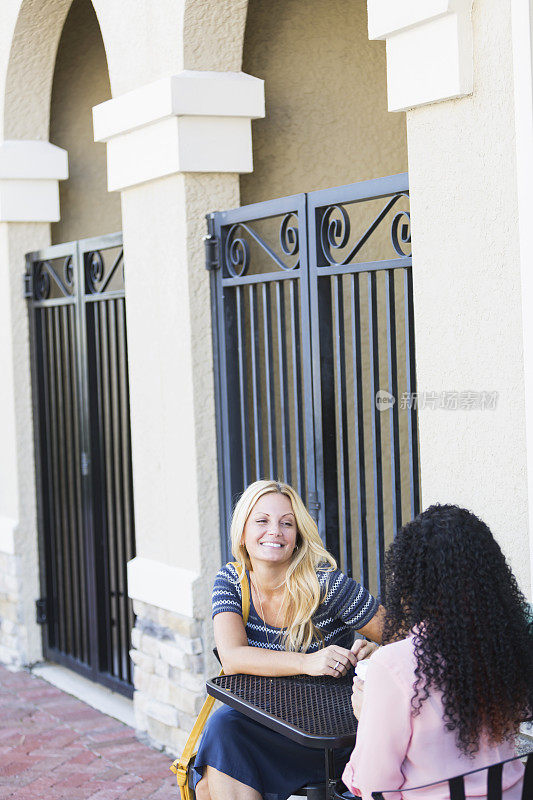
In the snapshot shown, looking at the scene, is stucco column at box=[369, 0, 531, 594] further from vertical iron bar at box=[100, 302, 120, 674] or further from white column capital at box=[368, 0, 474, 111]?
vertical iron bar at box=[100, 302, 120, 674]

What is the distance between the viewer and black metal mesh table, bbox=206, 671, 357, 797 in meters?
2.62

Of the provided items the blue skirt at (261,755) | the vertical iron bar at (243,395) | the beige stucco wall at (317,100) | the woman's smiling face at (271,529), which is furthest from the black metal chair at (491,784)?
the beige stucco wall at (317,100)

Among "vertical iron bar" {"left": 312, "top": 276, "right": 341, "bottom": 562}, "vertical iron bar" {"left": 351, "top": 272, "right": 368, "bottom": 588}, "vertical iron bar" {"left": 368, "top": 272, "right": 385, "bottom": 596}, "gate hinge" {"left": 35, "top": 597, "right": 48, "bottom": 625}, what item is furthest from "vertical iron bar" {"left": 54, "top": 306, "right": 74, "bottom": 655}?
"vertical iron bar" {"left": 368, "top": 272, "right": 385, "bottom": 596}

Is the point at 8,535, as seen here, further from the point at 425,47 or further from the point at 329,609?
the point at 425,47

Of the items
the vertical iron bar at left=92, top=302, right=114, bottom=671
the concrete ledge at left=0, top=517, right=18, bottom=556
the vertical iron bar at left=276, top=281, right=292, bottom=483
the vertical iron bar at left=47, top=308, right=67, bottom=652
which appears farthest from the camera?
the concrete ledge at left=0, top=517, right=18, bottom=556

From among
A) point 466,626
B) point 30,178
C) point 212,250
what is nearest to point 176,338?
point 212,250

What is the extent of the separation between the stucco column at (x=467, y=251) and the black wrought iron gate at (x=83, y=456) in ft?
7.71

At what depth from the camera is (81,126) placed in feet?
22.1

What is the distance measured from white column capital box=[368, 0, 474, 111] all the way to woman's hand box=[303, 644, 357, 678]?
5.43 feet

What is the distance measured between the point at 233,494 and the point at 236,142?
1.54m

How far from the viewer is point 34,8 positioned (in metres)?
6.02

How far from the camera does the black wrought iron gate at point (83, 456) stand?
18.6 feet

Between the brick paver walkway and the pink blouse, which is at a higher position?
the pink blouse

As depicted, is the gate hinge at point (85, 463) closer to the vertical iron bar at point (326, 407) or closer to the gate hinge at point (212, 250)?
the gate hinge at point (212, 250)
